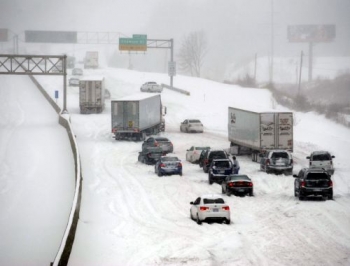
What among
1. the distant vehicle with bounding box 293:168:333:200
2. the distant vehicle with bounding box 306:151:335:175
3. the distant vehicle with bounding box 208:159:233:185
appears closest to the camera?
the distant vehicle with bounding box 293:168:333:200

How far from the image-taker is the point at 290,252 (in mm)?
25938

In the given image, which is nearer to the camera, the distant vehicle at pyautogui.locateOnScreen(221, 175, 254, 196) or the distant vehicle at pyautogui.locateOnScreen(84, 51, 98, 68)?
the distant vehicle at pyautogui.locateOnScreen(221, 175, 254, 196)

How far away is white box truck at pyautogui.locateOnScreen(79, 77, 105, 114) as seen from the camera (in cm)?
8250

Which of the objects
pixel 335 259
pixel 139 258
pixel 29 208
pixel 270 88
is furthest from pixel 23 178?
pixel 270 88

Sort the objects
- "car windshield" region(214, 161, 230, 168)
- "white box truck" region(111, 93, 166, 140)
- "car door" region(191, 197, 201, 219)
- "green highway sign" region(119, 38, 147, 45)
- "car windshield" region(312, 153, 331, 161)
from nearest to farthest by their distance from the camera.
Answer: "car door" region(191, 197, 201, 219), "car windshield" region(214, 161, 230, 168), "car windshield" region(312, 153, 331, 161), "white box truck" region(111, 93, 166, 140), "green highway sign" region(119, 38, 147, 45)

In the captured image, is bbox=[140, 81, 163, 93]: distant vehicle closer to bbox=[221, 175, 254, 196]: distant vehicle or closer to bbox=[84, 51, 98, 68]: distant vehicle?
bbox=[84, 51, 98, 68]: distant vehicle

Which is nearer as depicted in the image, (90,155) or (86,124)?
(90,155)

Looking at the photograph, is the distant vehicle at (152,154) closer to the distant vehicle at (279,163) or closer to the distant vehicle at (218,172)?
the distant vehicle at (279,163)

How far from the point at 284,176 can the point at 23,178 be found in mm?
14916

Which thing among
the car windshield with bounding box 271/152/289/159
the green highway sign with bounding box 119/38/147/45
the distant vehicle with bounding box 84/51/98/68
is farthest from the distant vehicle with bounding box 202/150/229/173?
the distant vehicle with bounding box 84/51/98/68

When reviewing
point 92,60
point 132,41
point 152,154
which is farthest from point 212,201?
point 92,60

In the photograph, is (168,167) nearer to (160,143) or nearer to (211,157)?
(211,157)

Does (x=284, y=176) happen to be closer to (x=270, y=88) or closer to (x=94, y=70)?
(x=270, y=88)

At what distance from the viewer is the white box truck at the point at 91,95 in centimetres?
8250
